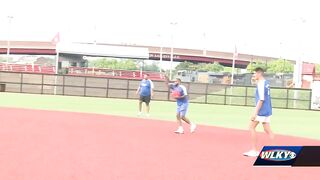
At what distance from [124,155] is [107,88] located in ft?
101

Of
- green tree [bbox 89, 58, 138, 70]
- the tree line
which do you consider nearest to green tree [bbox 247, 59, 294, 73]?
the tree line

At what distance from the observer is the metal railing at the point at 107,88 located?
39.2 meters

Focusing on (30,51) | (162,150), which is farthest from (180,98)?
(30,51)

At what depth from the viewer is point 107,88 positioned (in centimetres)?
4009

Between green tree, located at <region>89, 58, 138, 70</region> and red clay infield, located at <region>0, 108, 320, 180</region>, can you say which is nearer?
red clay infield, located at <region>0, 108, 320, 180</region>

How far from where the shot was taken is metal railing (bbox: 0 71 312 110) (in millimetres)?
39219

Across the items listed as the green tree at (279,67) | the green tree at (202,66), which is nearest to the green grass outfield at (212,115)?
the green tree at (279,67)

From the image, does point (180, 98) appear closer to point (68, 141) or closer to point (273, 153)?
point (68, 141)

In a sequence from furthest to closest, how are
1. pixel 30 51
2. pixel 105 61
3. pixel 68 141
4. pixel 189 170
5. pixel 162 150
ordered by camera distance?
pixel 105 61 → pixel 30 51 → pixel 68 141 → pixel 162 150 → pixel 189 170

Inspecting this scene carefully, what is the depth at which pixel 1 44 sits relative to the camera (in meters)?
105

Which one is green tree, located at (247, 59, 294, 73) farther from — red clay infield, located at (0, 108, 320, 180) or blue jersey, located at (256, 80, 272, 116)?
blue jersey, located at (256, 80, 272, 116)

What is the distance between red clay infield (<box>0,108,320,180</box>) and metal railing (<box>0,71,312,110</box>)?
79.1 feet

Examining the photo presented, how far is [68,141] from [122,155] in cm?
226

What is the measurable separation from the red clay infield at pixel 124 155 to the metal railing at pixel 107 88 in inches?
950
